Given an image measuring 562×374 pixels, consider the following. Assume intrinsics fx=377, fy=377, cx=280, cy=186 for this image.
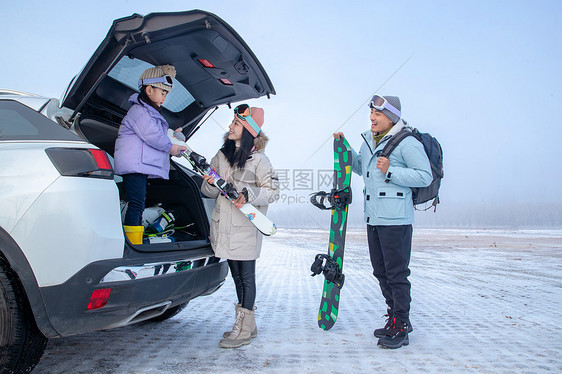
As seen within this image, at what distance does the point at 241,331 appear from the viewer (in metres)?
2.76

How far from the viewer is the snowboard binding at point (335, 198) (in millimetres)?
3291

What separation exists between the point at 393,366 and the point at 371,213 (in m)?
1.13

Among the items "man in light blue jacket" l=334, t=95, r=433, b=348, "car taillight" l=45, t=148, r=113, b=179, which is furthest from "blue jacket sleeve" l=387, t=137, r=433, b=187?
"car taillight" l=45, t=148, r=113, b=179

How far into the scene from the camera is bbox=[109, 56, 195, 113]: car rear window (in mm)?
2752

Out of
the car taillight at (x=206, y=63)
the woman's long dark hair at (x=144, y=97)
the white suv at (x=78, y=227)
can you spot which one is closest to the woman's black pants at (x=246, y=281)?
the white suv at (x=78, y=227)

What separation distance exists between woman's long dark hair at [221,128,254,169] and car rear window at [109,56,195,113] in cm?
68

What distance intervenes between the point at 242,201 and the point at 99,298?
1.14 meters

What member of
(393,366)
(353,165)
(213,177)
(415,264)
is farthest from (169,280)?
(415,264)

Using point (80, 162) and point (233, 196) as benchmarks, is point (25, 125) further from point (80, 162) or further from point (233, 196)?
point (233, 196)

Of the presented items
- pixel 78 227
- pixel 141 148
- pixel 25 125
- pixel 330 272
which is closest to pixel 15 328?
pixel 78 227

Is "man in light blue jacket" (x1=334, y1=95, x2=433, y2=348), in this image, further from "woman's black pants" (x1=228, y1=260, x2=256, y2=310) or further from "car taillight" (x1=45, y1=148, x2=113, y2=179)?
"car taillight" (x1=45, y1=148, x2=113, y2=179)

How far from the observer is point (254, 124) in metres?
3.00

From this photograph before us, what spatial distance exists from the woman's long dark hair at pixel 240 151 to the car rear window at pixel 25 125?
1.15m

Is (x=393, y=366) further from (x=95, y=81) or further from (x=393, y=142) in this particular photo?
(x=95, y=81)
